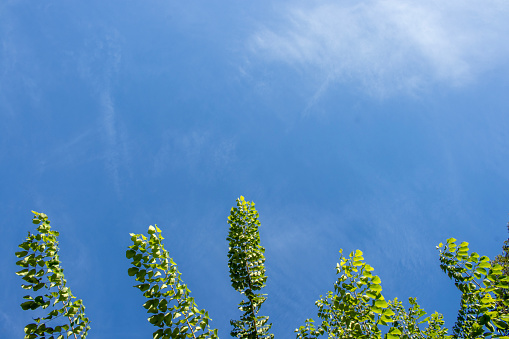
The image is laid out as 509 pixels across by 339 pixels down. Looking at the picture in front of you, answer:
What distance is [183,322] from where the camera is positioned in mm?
5480

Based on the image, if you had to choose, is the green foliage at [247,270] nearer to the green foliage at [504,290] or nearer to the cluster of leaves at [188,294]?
the cluster of leaves at [188,294]

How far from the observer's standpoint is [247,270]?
7918 mm

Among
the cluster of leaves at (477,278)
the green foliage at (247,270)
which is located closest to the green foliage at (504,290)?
the cluster of leaves at (477,278)

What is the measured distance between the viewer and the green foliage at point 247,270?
7.57 metres

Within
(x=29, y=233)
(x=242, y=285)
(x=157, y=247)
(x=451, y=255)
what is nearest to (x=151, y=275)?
(x=157, y=247)

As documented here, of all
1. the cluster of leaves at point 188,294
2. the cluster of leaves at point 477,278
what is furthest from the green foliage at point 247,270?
the cluster of leaves at point 477,278

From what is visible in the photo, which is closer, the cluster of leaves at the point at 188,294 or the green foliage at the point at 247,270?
the cluster of leaves at the point at 188,294

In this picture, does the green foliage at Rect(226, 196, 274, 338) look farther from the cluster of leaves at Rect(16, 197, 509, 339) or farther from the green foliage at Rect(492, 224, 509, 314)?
the green foliage at Rect(492, 224, 509, 314)

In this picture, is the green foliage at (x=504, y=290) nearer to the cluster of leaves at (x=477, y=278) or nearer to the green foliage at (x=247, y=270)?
the cluster of leaves at (x=477, y=278)

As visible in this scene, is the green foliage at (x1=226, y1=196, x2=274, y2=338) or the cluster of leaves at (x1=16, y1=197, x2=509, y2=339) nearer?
the cluster of leaves at (x1=16, y1=197, x2=509, y2=339)

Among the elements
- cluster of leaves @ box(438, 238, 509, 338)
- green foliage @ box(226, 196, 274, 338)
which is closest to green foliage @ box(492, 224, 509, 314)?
cluster of leaves @ box(438, 238, 509, 338)

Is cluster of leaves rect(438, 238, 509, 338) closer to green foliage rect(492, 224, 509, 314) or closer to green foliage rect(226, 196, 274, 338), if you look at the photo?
green foliage rect(492, 224, 509, 314)

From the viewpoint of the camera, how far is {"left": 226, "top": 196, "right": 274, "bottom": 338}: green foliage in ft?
24.8

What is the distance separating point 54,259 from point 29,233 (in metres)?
0.65
